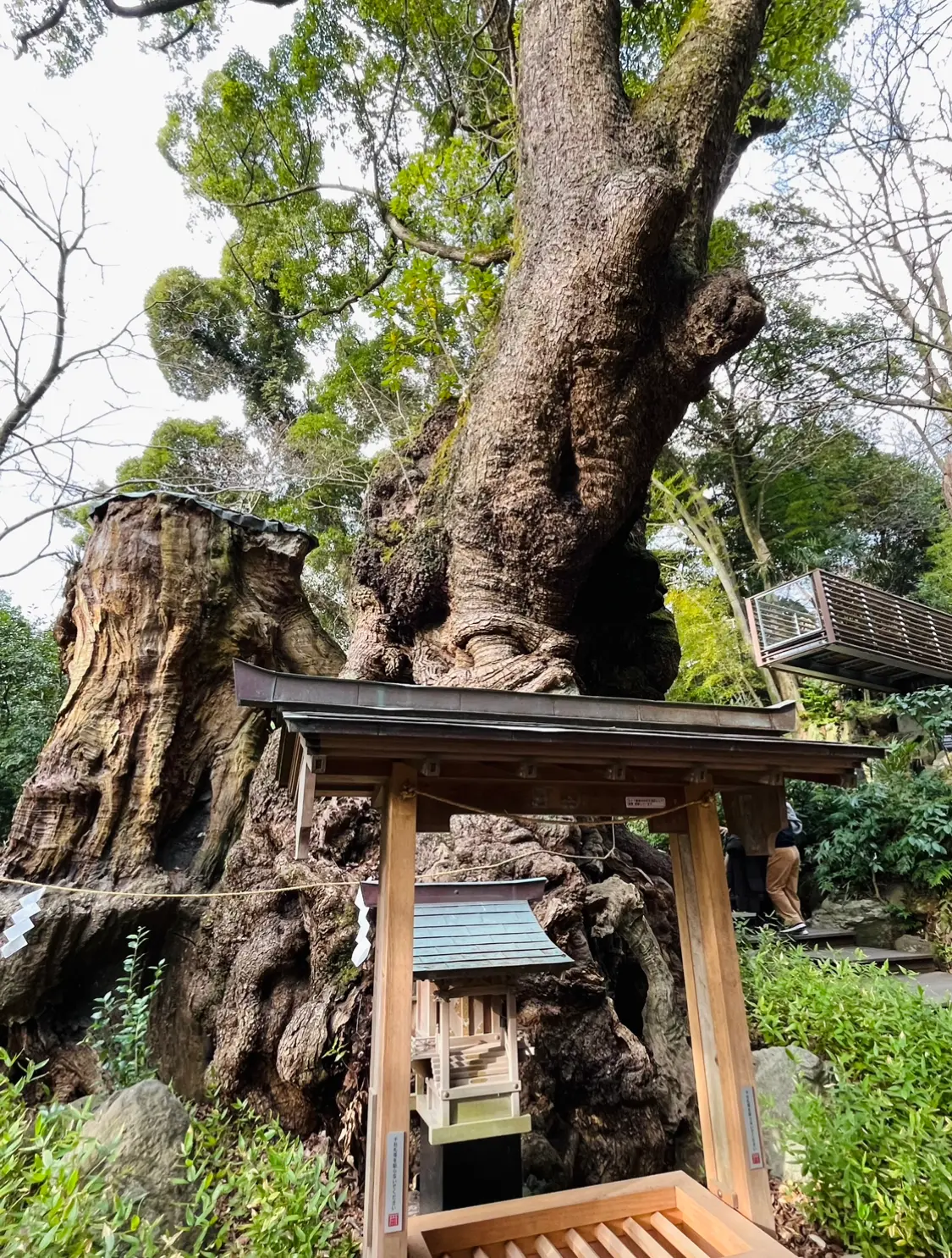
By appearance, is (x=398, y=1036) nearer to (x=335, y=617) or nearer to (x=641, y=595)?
(x=641, y=595)

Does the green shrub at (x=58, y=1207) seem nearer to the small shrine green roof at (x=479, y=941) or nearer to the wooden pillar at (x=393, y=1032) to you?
the wooden pillar at (x=393, y=1032)

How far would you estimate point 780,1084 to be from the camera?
335 centimetres

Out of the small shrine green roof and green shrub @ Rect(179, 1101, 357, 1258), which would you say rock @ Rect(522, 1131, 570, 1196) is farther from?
the small shrine green roof

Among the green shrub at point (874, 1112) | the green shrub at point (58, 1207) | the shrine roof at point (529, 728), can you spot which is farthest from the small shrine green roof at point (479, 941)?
the green shrub at point (874, 1112)

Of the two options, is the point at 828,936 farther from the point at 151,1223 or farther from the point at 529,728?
the point at 151,1223

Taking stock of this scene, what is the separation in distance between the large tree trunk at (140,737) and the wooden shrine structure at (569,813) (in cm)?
243

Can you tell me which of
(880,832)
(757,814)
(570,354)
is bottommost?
(757,814)

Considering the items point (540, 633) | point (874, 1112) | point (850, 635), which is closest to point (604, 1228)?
point (874, 1112)

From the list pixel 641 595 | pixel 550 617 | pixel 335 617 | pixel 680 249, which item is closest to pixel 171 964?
pixel 550 617

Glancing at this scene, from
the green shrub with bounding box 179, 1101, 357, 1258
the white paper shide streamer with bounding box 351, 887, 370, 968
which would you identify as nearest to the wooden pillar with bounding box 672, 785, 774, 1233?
the white paper shide streamer with bounding box 351, 887, 370, 968

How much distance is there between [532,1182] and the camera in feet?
9.66

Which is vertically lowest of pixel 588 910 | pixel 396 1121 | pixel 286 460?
pixel 396 1121

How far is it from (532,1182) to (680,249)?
20.7 ft

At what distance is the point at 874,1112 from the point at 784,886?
397cm
